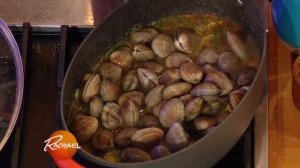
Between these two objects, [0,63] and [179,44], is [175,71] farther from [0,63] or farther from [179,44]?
[0,63]

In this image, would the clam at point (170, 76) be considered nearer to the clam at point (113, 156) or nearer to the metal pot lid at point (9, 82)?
the clam at point (113, 156)

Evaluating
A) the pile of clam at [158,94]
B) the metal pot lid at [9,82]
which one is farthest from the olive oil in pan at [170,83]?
the metal pot lid at [9,82]

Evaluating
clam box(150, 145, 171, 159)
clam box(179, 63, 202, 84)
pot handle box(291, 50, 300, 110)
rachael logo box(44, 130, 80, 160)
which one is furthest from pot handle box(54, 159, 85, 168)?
pot handle box(291, 50, 300, 110)

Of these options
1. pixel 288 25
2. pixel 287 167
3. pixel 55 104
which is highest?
pixel 288 25

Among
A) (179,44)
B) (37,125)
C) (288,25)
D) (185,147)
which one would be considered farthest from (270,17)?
(37,125)

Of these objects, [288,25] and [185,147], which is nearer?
[185,147]

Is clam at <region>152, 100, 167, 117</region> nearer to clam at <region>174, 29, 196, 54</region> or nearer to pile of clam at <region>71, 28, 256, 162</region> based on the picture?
pile of clam at <region>71, 28, 256, 162</region>

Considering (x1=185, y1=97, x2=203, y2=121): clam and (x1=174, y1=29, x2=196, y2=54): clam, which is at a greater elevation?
(x1=174, y1=29, x2=196, y2=54): clam
